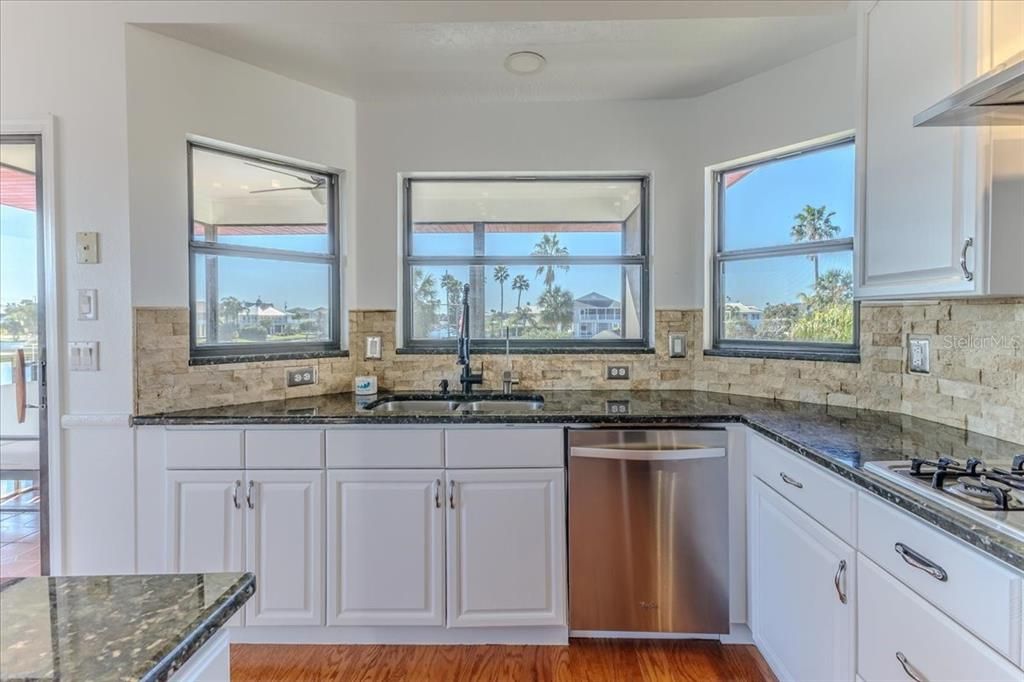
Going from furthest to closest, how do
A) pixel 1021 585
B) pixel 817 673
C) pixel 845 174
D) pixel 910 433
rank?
pixel 845 174 → pixel 910 433 → pixel 817 673 → pixel 1021 585

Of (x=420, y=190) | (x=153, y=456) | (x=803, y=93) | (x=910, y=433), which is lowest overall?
(x=153, y=456)

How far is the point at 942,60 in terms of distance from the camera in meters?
1.43

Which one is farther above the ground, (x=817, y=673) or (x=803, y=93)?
(x=803, y=93)

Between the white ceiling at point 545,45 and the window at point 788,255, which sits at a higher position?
the white ceiling at point 545,45

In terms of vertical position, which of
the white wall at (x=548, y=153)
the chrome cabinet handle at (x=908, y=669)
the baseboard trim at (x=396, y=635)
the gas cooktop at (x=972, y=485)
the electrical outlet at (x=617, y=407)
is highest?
the white wall at (x=548, y=153)

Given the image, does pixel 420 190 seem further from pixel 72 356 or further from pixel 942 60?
pixel 942 60

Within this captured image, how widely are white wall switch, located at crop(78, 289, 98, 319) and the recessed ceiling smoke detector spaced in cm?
212

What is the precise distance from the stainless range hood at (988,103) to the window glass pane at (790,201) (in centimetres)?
104

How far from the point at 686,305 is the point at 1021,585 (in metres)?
2.00

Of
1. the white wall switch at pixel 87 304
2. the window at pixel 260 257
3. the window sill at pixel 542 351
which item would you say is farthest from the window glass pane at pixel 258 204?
the window sill at pixel 542 351

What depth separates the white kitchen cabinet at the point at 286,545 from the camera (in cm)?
205

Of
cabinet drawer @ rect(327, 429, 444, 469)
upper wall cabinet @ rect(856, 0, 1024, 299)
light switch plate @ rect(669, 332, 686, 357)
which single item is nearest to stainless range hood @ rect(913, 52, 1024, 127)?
upper wall cabinet @ rect(856, 0, 1024, 299)

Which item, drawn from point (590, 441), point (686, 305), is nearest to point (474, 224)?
point (686, 305)

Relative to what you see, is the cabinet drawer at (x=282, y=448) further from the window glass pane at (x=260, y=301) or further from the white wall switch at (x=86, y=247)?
the white wall switch at (x=86, y=247)
